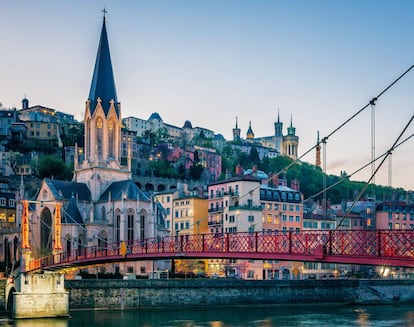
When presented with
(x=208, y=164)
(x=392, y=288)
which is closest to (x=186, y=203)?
(x=392, y=288)

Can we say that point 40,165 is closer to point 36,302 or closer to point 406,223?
point 406,223

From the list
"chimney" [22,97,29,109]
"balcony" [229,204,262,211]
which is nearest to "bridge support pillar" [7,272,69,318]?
"balcony" [229,204,262,211]

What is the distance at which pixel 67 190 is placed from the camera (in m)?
81.4

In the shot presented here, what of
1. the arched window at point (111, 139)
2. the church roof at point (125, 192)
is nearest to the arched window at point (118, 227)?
the church roof at point (125, 192)

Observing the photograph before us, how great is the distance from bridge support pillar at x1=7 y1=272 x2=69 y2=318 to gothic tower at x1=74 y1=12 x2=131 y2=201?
101 ft

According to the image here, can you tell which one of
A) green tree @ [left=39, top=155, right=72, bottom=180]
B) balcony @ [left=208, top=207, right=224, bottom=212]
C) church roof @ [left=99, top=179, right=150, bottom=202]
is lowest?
balcony @ [left=208, top=207, right=224, bottom=212]

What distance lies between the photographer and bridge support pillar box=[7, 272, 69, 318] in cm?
5178

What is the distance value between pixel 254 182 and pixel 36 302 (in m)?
40.4

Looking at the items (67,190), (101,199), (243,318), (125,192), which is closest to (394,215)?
(125,192)

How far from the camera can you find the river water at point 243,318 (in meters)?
50.2

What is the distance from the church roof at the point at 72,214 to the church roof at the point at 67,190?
1.38 meters

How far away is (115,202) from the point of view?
8012 centimetres

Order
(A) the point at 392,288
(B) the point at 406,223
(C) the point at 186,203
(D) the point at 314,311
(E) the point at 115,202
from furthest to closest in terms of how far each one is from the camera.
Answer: (B) the point at 406,223
(C) the point at 186,203
(E) the point at 115,202
(A) the point at 392,288
(D) the point at 314,311

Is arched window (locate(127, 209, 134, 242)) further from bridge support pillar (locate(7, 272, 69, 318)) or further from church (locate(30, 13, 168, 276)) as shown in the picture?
bridge support pillar (locate(7, 272, 69, 318))
